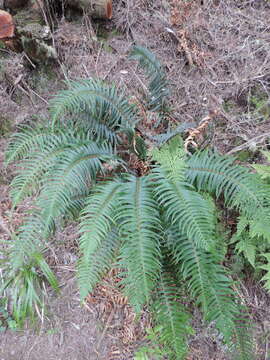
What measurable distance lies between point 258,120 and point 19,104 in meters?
2.31

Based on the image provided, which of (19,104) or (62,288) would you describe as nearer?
(62,288)

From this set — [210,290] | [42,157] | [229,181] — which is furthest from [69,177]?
[210,290]

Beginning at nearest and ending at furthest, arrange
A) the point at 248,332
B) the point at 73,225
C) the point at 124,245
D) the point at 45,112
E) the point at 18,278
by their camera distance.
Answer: the point at 124,245, the point at 248,332, the point at 18,278, the point at 73,225, the point at 45,112

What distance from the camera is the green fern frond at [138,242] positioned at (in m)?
1.90

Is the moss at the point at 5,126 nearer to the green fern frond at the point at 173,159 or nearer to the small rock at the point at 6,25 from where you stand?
the small rock at the point at 6,25

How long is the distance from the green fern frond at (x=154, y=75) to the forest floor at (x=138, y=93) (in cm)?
26

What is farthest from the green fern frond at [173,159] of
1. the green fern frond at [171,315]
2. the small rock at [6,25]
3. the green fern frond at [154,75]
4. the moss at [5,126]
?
the small rock at [6,25]

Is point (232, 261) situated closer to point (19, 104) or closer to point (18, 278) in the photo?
point (18, 278)

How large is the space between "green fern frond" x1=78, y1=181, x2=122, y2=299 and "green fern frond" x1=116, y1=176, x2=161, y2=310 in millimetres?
81

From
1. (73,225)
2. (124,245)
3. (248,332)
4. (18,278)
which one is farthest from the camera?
(73,225)

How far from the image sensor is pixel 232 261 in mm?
2545

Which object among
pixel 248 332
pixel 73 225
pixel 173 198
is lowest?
pixel 248 332

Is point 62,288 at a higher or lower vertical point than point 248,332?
lower

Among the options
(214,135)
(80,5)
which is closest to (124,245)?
(214,135)
